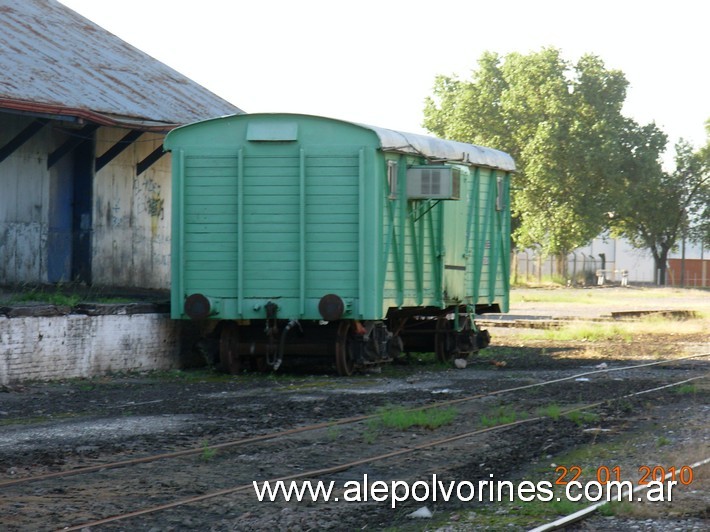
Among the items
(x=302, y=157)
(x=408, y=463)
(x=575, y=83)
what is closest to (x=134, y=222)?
(x=302, y=157)

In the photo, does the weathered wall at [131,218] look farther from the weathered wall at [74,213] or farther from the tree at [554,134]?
the tree at [554,134]

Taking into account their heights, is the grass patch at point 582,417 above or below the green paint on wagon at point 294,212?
below

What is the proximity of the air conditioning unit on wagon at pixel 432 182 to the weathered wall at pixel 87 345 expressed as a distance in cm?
431

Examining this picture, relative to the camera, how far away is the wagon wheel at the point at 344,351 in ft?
54.2

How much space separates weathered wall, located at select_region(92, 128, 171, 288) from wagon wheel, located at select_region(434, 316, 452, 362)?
17.7 feet

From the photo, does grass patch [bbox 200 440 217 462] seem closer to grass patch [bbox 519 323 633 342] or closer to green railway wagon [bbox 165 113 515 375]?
green railway wagon [bbox 165 113 515 375]

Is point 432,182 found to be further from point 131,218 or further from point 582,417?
point 131,218

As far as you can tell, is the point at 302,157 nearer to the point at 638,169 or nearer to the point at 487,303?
the point at 487,303

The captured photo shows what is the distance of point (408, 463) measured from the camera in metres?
9.23

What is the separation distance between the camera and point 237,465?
356 inches

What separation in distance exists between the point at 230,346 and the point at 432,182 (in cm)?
382

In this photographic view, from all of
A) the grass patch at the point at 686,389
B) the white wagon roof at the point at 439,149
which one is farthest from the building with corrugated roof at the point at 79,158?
the grass patch at the point at 686,389

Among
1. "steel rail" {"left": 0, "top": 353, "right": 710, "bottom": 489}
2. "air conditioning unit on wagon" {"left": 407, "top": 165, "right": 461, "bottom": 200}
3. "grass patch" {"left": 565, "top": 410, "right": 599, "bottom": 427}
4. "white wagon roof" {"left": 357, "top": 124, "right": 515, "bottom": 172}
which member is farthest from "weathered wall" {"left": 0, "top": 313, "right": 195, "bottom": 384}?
"grass patch" {"left": 565, "top": 410, "right": 599, "bottom": 427}

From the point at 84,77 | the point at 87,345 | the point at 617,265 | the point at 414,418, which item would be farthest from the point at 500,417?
the point at 617,265
